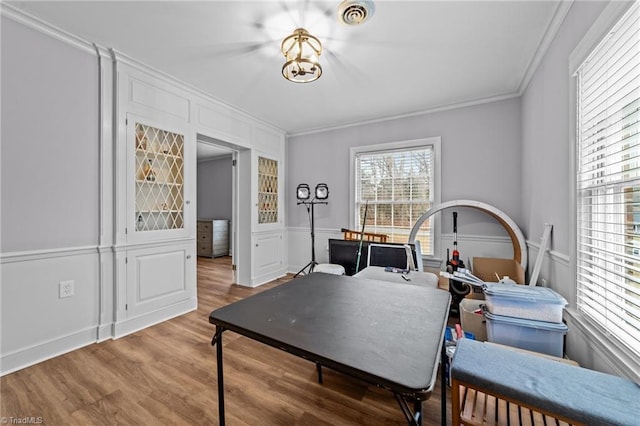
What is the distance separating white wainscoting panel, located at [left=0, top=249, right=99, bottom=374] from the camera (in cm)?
195

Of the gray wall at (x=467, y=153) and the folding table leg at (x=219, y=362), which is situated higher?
the gray wall at (x=467, y=153)

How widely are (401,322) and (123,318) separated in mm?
2780

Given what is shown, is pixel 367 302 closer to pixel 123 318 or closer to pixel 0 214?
pixel 123 318

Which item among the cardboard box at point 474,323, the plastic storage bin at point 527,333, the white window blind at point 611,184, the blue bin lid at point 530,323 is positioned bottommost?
the cardboard box at point 474,323

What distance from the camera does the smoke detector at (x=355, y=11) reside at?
1.79 meters

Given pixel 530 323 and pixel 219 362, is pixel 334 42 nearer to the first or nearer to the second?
pixel 219 362

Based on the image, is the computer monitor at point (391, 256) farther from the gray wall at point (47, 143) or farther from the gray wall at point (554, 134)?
the gray wall at point (47, 143)

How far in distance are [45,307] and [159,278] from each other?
2.93 ft

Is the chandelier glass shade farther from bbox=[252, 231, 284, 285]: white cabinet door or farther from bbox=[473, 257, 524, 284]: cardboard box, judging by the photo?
bbox=[473, 257, 524, 284]: cardboard box

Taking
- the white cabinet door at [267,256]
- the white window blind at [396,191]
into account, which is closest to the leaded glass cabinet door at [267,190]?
the white cabinet door at [267,256]

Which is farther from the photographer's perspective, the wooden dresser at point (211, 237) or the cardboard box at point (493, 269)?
the wooden dresser at point (211, 237)

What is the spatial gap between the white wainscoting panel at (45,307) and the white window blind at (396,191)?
3.48 metres

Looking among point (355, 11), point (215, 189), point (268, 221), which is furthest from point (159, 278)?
point (215, 189)

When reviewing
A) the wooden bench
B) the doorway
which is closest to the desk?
the wooden bench
